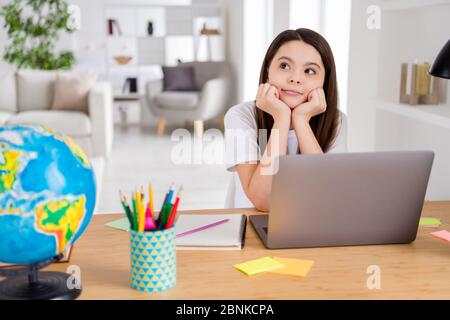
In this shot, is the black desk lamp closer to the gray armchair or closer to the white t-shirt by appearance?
the white t-shirt

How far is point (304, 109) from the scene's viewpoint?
1.72 m

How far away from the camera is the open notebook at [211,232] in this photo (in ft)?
4.35

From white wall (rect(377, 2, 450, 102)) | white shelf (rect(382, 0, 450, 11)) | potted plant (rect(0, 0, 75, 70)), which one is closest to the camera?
white shelf (rect(382, 0, 450, 11))

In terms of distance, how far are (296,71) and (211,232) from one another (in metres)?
0.57

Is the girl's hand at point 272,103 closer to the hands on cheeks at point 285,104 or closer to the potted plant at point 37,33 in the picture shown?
the hands on cheeks at point 285,104

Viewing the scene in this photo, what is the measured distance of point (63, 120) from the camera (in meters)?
5.13

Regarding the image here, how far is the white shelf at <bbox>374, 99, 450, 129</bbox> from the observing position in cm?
179

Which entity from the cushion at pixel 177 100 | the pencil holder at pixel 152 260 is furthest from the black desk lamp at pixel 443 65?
the cushion at pixel 177 100

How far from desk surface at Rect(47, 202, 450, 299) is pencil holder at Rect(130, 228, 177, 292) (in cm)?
2

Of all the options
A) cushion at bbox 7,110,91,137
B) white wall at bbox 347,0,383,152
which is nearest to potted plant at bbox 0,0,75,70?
cushion at bbox 7,110,91,137

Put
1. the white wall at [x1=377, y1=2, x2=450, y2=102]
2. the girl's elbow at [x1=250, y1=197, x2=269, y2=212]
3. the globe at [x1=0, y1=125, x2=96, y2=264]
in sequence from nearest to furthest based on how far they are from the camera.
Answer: the globe at [x1=0, y1=125, x2=96, y2=264] → the girl's elbow at [x1=250, y1=197, x2=269, y2=212] → the white wall at [x1=377, y1=2, x2=450, y2=102]

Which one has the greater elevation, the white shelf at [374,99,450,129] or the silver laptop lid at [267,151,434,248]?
the white shelf at [374,99,450,129]

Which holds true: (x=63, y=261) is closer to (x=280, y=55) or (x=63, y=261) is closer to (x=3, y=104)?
(x=280, y=55)
